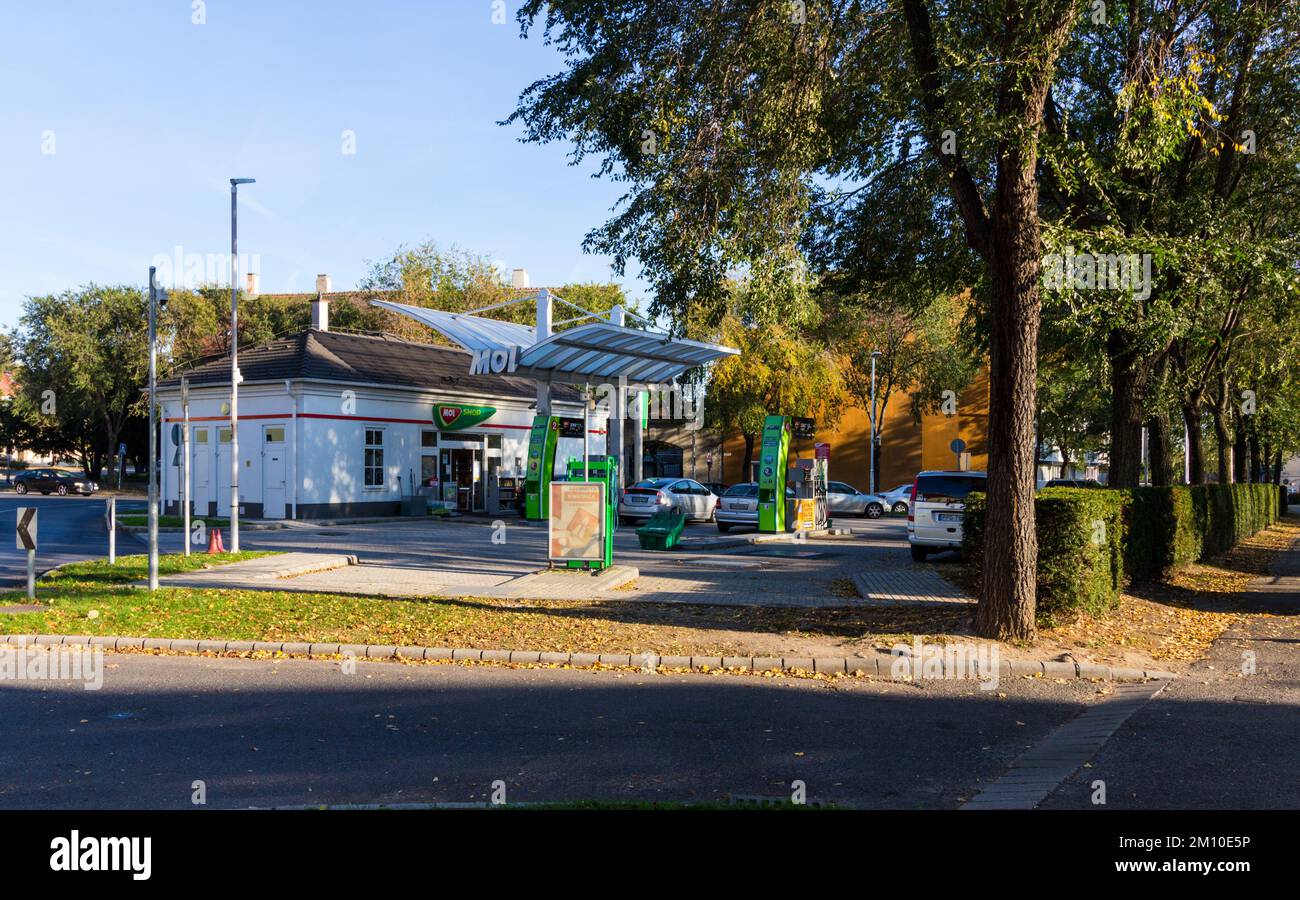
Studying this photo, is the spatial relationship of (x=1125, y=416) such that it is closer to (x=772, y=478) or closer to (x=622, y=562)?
(x=622, y=562)

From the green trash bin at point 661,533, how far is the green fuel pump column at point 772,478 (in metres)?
3.68

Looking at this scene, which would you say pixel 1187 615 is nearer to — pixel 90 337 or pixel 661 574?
pixel 661 574

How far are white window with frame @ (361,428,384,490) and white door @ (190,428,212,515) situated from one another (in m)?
4.98

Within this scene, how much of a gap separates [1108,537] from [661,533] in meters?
11.5

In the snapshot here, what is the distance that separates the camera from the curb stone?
9578mm

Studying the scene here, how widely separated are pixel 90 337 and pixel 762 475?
43524mm

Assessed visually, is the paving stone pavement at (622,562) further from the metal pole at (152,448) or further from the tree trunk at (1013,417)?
the tree trunk at (1013,417)

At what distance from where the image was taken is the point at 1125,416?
17781 mm

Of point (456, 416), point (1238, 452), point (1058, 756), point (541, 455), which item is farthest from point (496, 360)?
point (1238, 452)

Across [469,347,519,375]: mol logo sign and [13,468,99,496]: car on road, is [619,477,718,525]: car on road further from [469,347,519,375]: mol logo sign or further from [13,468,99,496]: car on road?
[13,468,99,496]: car on road

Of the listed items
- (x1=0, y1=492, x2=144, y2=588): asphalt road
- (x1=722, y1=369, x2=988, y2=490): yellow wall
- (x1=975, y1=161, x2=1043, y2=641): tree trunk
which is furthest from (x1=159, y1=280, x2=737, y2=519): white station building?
(x1=722, y1=369, x2=988, y2=490): yellow wall
